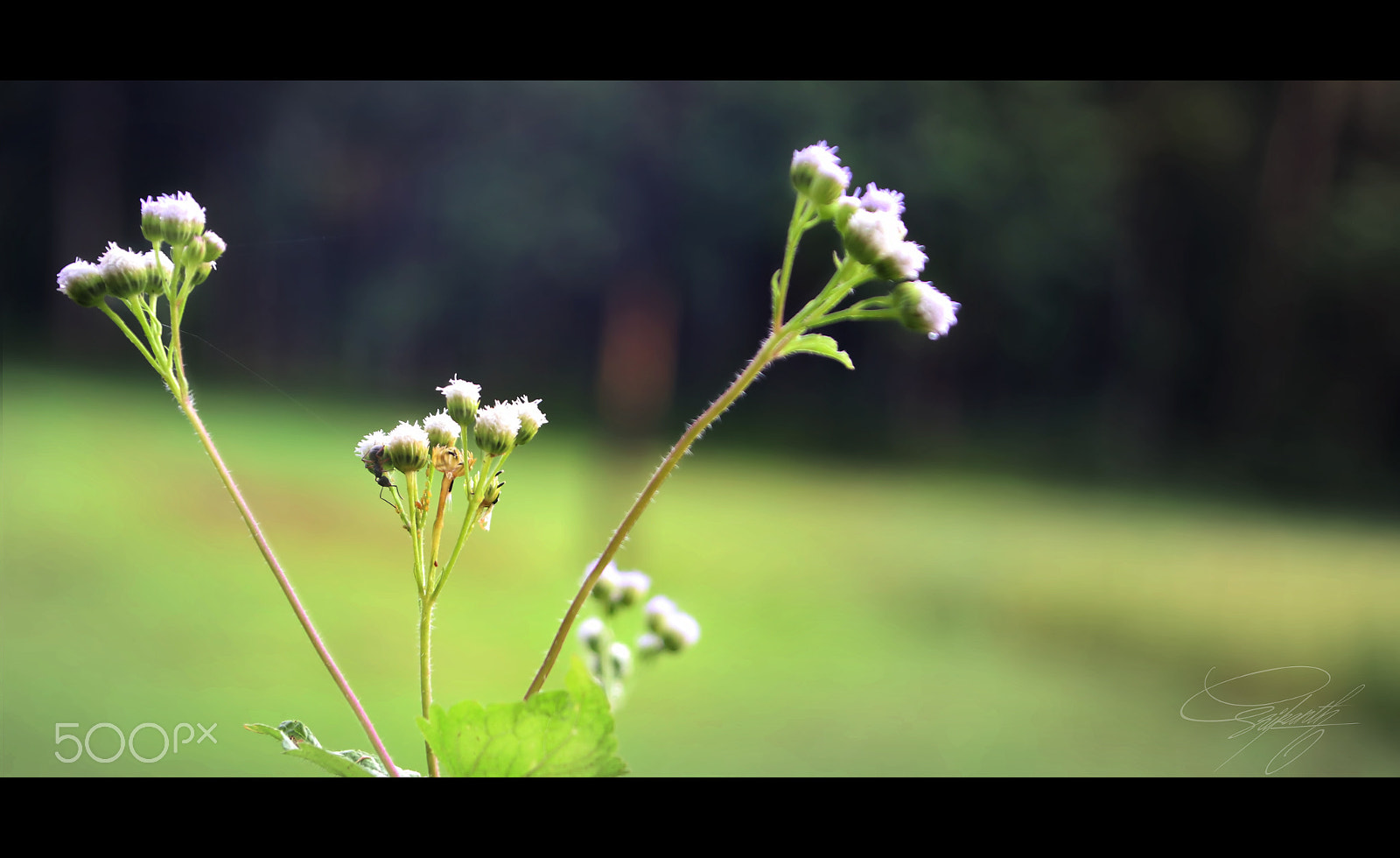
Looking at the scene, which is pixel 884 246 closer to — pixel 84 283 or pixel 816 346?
pixel 816 346

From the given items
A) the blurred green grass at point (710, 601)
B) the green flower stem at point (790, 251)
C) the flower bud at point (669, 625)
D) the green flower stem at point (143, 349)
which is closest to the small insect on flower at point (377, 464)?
the green flower stem at point (143, 349)

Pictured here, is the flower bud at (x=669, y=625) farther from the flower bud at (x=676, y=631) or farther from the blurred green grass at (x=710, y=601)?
the blurred green grass at (x=710, y=601)

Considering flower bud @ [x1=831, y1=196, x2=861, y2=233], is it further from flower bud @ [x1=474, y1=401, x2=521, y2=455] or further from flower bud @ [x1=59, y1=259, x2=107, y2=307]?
flower bud @ [x1=59, y1=259, x2=107, y2=307]

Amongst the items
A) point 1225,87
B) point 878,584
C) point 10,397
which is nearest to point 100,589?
point 10,397

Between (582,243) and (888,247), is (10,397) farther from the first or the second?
(888,247)

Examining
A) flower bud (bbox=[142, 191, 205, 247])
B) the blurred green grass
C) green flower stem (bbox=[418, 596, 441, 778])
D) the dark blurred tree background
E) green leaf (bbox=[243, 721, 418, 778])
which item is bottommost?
green leaf (bbox=[243, 721, 418, 778])

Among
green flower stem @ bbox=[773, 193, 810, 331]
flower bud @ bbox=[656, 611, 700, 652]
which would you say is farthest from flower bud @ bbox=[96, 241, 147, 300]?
flower bud @ bbox=[656, 611, 700, 652]

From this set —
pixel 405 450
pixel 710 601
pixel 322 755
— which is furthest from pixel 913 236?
pixel 322 755
